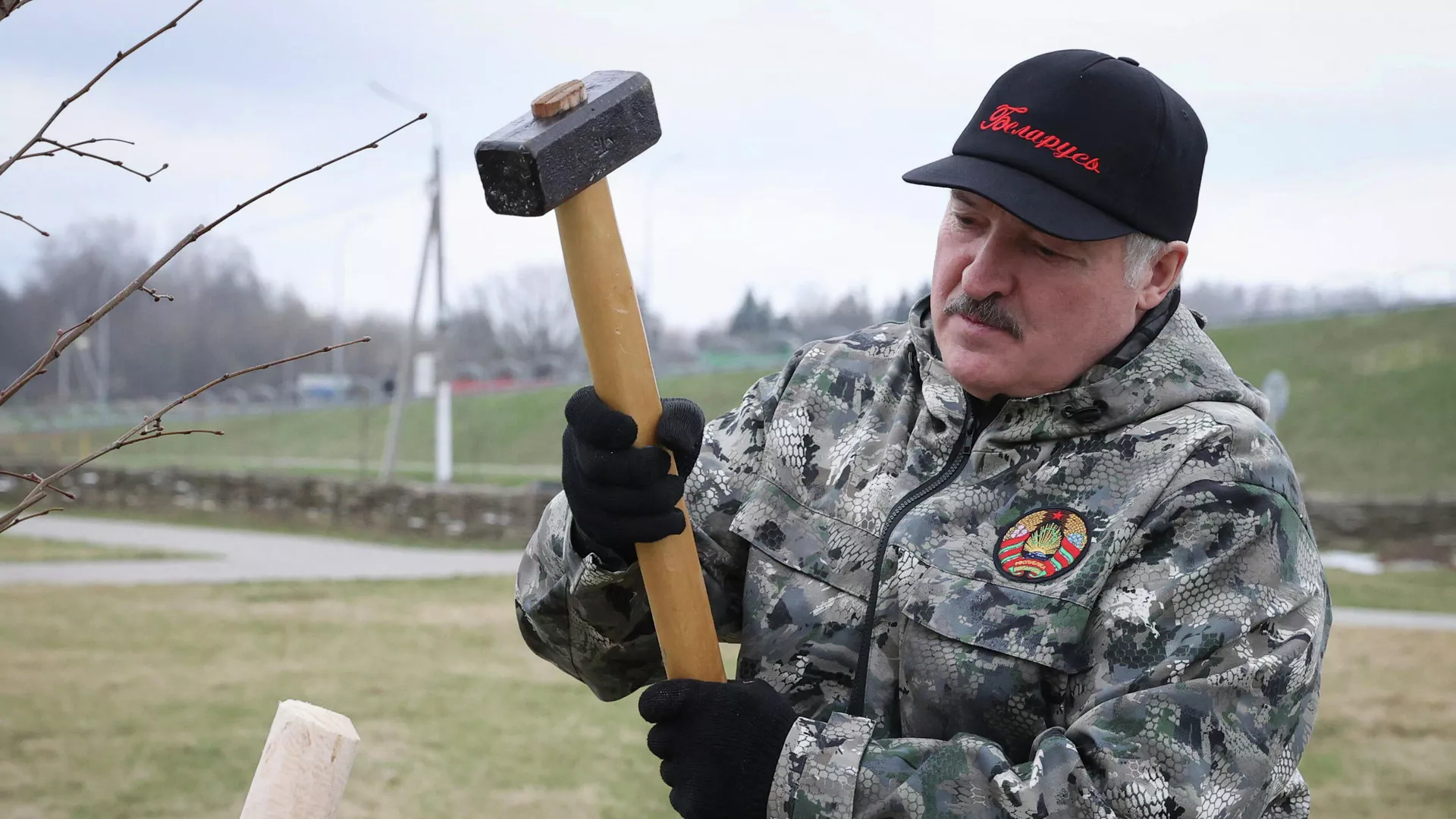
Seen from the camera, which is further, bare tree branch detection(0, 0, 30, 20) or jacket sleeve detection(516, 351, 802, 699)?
jacket sleeve detection(516, 351, 802, 699)

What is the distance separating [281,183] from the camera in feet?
4.64

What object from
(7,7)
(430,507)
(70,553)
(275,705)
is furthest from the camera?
(430,507)

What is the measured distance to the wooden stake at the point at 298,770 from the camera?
1.42 metres

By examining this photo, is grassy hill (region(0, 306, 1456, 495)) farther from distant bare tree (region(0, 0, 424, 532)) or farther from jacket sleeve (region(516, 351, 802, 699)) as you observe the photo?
distant bare tree (region(0, 0, 424, 532))

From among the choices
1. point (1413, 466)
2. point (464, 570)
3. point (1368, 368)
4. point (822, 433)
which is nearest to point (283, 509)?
point (464, 570)

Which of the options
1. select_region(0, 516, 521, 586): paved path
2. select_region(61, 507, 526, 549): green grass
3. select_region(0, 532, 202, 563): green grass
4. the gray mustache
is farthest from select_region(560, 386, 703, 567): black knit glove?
select_region(61, 507, 526, 549): green grass

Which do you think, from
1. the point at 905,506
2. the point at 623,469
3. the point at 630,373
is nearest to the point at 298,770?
the point at 623,469

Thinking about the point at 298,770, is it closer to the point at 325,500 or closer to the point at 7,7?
the point at 7,7

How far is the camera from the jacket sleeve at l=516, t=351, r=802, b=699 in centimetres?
193

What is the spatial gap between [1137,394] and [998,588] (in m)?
0.33

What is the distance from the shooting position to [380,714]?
24.1 feet

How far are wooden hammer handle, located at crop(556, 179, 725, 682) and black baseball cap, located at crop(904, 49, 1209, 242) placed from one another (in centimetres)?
45

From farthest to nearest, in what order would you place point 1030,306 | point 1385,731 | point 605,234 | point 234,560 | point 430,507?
point 430,507 → point 234,560 → point 1385,731 → point 1030,306 → point 605,234

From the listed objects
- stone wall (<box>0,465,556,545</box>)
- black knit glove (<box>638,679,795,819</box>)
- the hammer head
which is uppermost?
the hammer head
